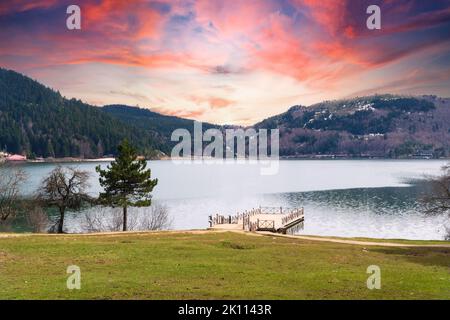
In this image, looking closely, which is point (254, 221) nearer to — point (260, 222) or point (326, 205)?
point (260, 222)

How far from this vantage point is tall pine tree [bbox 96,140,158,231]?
66750mm

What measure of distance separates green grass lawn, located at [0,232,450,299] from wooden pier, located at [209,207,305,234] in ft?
90.5

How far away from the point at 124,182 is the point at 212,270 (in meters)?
43.1

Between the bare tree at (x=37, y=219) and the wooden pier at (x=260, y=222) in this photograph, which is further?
the bare tree at (x=37, y=219)

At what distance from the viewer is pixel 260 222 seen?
76062mm

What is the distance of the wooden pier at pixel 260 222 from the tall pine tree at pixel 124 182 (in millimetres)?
11347

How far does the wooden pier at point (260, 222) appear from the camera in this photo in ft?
224

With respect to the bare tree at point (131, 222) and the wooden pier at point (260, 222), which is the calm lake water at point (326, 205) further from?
the bare tree at point (131, 222)

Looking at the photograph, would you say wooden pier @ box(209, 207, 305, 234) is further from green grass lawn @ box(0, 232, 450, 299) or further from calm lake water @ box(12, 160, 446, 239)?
green grass lawn @ box(0, 232, 450, 299)

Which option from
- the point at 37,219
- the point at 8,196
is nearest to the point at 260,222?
the point at 37,219

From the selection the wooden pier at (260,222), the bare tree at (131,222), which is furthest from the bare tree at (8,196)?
the wooden pier at (260,222)

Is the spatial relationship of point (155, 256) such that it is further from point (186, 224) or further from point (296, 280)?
point (186, 224)

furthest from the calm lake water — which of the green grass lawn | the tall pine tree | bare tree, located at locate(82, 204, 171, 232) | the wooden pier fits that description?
the green grass lawn
